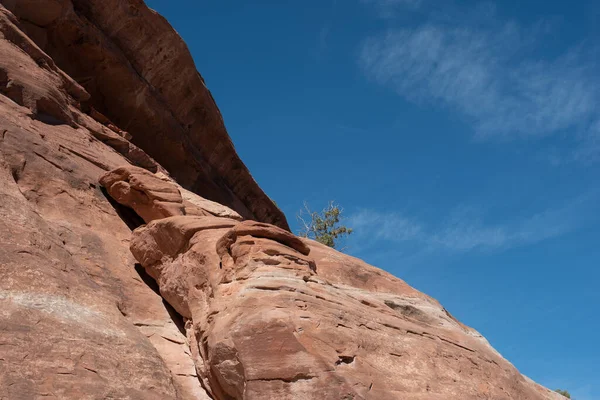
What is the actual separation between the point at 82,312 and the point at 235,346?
2343 millimetres

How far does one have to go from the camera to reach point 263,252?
37.6ft

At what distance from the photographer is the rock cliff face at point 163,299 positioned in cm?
874

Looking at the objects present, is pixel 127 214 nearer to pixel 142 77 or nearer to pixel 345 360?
pixel 345 360

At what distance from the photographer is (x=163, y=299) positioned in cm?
1287

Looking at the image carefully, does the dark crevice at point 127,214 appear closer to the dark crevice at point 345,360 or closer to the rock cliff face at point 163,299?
the rock cliff face at point 163,299

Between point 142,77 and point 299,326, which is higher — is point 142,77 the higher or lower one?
the higher one

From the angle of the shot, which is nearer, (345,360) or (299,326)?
(345,360)

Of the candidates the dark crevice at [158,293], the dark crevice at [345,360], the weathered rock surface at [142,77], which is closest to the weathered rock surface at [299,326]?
the dark crevice at [345,360]

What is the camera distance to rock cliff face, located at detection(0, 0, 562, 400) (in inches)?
344

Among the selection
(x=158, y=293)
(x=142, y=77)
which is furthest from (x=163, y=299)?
(x=142, y=77)

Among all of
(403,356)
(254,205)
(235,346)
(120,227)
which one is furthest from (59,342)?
(254,205)

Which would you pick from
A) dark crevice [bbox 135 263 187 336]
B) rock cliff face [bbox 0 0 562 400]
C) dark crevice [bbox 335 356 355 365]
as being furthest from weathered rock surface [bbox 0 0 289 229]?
dark crevice [bbox 335 356 355 365]

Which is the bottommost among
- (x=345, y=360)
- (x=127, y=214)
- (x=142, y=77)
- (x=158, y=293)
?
(x=345, y=360)

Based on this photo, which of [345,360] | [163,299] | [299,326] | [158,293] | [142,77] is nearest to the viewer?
[345,360]
